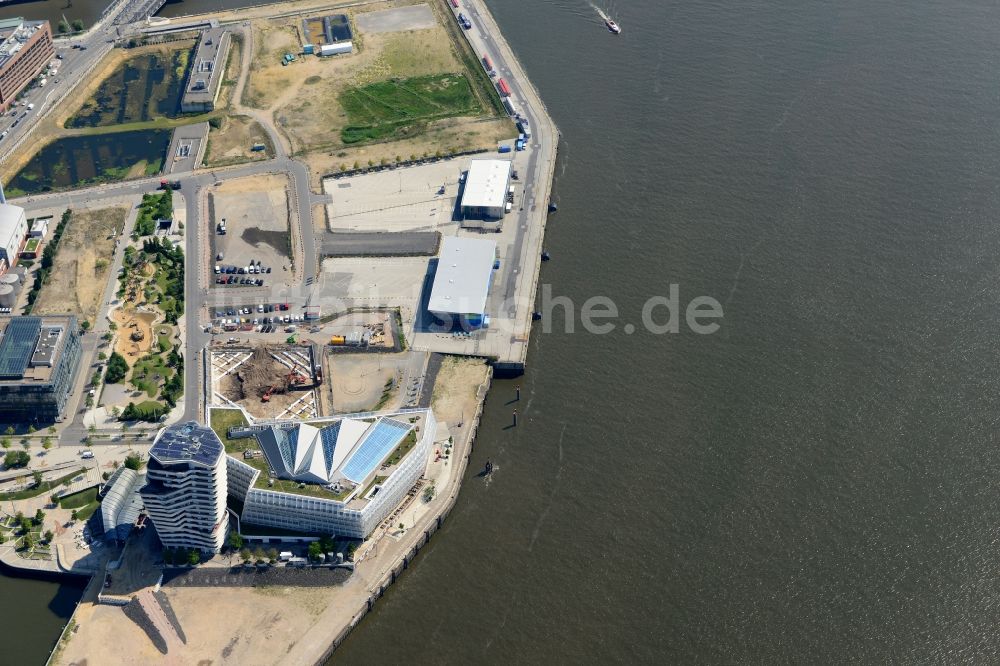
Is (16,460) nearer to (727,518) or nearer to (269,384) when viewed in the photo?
(269,384)

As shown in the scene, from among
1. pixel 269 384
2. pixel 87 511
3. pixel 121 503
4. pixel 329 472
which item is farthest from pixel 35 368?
pixel 329 472

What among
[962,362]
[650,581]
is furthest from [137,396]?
[962,362]

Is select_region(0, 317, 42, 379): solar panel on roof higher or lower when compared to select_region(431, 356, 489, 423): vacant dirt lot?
higher

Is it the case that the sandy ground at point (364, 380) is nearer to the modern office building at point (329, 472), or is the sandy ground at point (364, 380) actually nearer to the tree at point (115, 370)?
the modern office building at point (329, 472)

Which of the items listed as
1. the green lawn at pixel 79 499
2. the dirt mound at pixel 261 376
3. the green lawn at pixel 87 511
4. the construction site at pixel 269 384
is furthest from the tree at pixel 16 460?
the dirt mound at pixel 261 376

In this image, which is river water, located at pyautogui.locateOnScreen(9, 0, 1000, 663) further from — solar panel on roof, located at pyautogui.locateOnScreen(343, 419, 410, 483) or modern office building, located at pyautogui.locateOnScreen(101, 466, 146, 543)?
modern office building, located at pyautogui.locateOnScreen(101, 466, 146, 543)

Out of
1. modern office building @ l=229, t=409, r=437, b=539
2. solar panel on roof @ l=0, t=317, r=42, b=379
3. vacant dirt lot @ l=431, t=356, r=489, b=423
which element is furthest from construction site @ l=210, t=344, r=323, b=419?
solar panel on roof @ l=0, t=317, r=42, b=379
